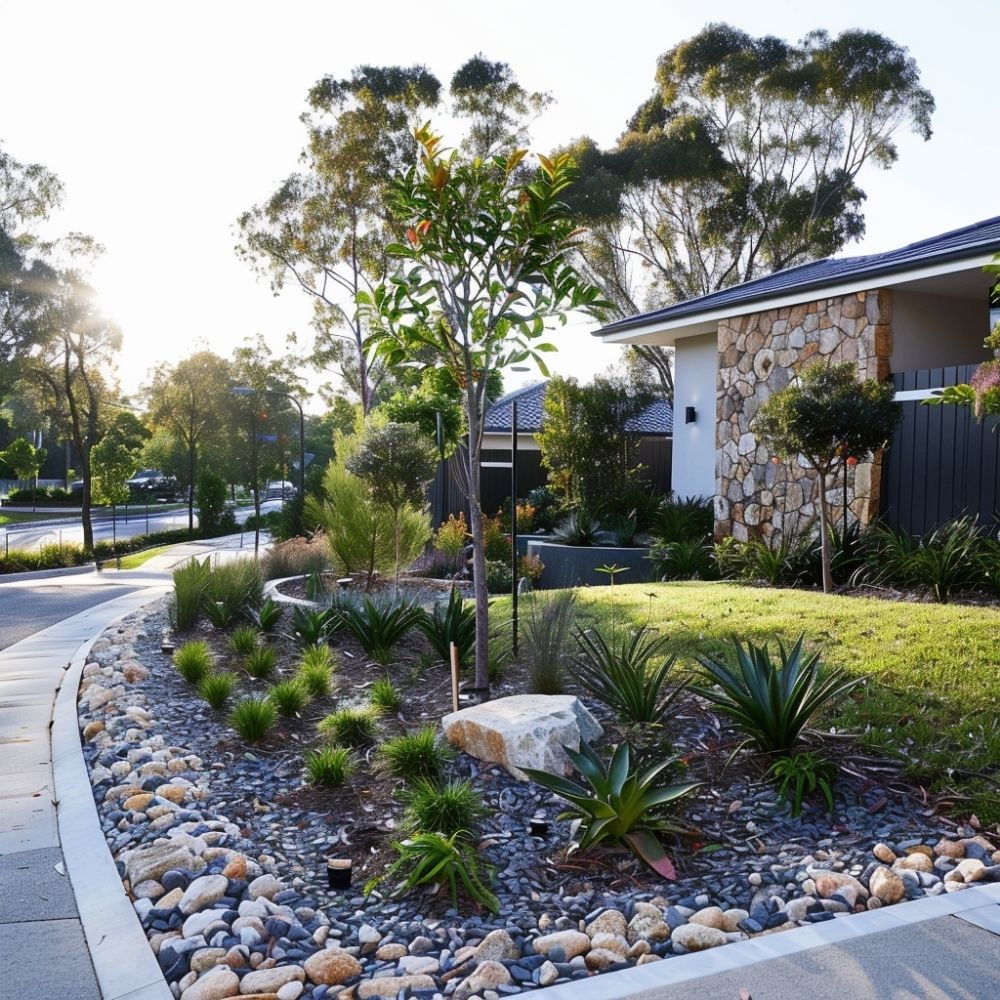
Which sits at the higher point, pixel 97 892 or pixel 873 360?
pixel 873 360

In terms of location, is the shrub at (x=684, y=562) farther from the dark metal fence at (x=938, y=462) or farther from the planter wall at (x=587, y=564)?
the dark metal fence at (x=938, y=462)

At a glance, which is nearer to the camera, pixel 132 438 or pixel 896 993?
pixel 896 993

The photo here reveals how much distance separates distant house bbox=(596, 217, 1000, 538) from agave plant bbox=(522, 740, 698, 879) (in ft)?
24.0

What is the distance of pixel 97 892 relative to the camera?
4.05 metres

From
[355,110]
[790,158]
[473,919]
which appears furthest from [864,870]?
[355,110]

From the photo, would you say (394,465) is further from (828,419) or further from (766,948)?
(766,948)

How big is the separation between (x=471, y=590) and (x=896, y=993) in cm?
912

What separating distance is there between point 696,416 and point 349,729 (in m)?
12.0

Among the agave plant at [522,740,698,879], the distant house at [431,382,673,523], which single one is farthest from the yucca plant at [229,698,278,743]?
the distant house at [431,382,673,523]

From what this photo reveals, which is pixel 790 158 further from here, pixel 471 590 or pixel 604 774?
pixel 604 774

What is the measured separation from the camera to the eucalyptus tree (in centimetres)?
2916

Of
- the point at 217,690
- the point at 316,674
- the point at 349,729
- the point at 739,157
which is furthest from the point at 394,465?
the point at 739,157

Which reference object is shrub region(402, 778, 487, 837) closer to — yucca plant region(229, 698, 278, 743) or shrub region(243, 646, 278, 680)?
yucca plant region(229, 698, 278, 743)

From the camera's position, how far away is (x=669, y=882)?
3986mm
